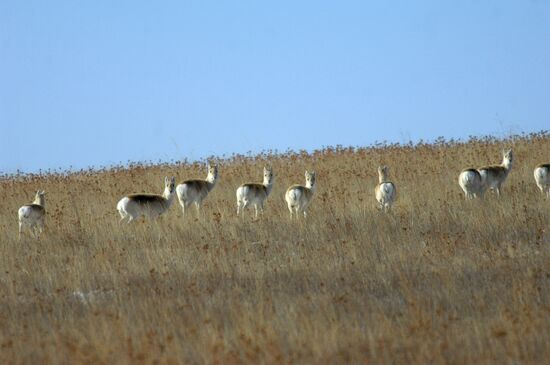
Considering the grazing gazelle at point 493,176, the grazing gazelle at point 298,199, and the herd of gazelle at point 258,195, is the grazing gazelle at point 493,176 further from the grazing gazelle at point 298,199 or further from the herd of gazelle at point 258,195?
the grazing gazelle at point 298,199

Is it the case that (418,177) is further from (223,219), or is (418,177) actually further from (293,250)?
(293,250)

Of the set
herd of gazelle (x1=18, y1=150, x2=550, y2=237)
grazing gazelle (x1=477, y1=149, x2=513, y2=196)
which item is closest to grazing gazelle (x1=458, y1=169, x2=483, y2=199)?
herd of gazelle (x1=18, y1=150, x2=550, y2=237)

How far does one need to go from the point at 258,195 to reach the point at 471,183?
14.6 ft

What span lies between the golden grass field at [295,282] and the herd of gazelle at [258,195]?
332mm

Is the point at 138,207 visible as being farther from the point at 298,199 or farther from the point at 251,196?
the point at 298,199

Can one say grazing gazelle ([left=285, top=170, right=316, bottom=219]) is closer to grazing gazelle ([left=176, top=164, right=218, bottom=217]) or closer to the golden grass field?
the golden grass field

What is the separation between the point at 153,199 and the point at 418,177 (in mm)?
6462

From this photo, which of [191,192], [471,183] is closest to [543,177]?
[471,183]

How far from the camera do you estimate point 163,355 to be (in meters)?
8.33

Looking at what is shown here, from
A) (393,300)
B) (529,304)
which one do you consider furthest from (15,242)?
(529,304)

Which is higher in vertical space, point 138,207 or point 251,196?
point 251,196

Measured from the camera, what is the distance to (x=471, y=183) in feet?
62.1

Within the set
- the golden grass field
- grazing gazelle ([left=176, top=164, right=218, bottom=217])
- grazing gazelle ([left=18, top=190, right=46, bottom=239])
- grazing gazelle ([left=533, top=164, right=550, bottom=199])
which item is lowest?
the golden grass field

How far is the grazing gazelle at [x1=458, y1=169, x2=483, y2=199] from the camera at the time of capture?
18891 mm
